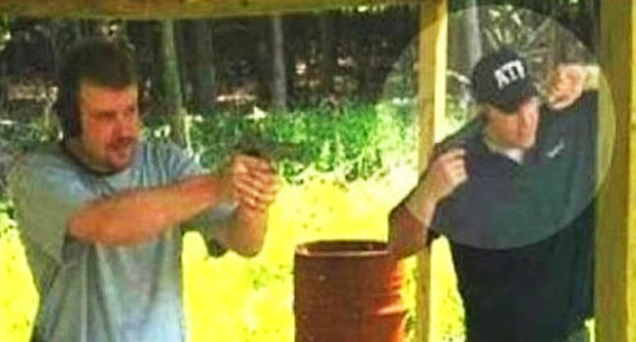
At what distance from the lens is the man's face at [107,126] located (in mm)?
3988

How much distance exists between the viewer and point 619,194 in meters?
3.56

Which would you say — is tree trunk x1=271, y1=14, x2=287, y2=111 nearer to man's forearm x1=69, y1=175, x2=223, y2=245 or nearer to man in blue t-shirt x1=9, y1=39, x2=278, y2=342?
man in blue t-shirt x1=9, y1=39, x2=278, y2=342

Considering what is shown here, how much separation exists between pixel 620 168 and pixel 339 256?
310 cm

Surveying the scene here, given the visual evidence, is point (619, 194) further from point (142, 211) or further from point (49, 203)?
point (49, 203)

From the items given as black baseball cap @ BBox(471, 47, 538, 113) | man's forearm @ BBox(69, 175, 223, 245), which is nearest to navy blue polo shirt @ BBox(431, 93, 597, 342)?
black baseball cap @ BBox(471, 47, 538, 113)

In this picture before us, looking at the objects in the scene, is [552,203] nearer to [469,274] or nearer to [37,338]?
[469,274]

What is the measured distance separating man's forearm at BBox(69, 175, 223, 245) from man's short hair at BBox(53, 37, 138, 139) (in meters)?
0.28

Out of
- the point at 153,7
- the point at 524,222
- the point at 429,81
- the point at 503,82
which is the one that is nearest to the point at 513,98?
the point at 503,82

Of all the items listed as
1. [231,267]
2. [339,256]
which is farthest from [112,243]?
[231,267]

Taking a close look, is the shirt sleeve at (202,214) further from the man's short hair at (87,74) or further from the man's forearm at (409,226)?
the man's forearm at (409,226)

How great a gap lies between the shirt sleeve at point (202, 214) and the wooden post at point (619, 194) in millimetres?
971

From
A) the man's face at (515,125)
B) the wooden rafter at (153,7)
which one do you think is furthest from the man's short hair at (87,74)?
the man's face at (515,125)

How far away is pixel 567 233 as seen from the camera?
16.3ft

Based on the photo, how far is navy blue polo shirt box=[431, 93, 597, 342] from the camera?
4.96 m
